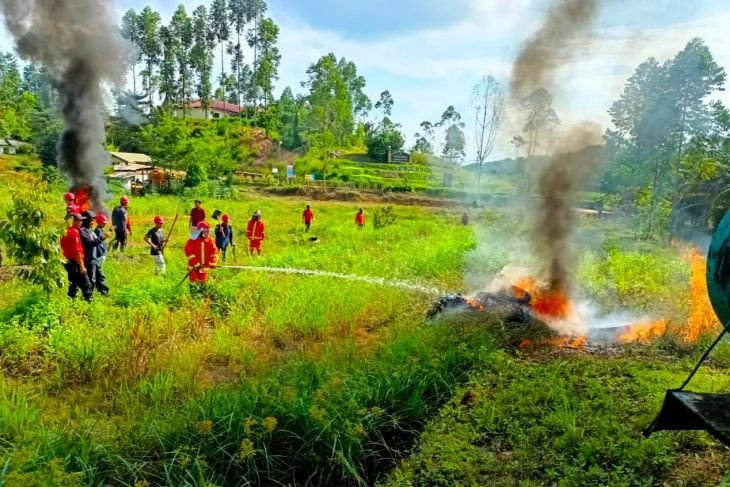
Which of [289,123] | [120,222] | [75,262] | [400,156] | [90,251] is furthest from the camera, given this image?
[400,156]

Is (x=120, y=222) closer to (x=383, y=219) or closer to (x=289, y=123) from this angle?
(x=383, y=219)

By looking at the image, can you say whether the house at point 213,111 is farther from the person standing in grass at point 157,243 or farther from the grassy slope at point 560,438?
the grassy slope at point 560,438

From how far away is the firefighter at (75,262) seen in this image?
7.93 m

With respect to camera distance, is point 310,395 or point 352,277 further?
point 352,277

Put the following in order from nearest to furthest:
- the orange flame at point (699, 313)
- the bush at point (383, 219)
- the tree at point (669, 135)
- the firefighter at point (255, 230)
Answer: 1. the orange flame at point (699, 313)
2. the firefighter at point (255, 230)
3. the tree at point (669, 135)
4. the bush at point (383, 219)

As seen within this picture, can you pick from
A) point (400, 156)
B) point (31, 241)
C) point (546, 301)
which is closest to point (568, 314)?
point (546, 301)

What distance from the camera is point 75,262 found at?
7.99 metres

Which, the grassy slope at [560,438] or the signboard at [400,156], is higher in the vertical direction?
the signboard at [400,156]

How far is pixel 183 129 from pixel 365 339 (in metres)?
34.4

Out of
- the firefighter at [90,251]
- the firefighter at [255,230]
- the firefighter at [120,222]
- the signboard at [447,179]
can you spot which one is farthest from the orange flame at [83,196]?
the signboard at [447,179]

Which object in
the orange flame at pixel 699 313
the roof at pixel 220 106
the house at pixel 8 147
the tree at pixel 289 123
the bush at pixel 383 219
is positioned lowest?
the bush at pixel 383 219

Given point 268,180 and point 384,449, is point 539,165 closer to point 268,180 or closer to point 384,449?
point 384,449

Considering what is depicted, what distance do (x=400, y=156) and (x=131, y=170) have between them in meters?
30.7

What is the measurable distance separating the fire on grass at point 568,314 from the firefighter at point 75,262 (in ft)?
18.4
